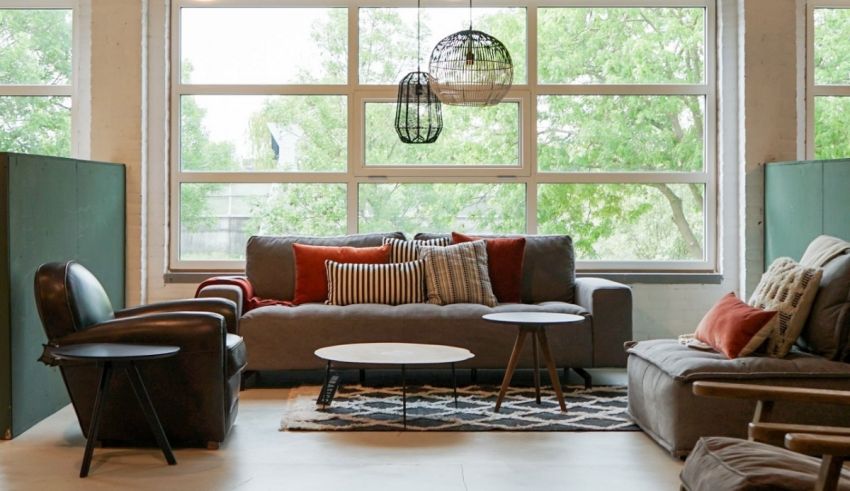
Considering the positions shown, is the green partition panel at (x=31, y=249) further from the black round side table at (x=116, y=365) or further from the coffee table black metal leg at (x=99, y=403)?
the coffee table black metal leg at (x=99, y=403)

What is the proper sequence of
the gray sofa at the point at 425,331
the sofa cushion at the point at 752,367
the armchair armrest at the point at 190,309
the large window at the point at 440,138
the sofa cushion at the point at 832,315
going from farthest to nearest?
the large window at the point at 440,138
the gray sofa at the point at 425,331
the armchair armrest at the point at 190,309
the sofa cushion at the point at 832,315
the sofa cushion at the point at 752,367

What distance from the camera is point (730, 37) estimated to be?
24.4ft

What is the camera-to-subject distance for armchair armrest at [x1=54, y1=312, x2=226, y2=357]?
14.2 feet

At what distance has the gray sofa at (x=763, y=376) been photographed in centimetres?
410

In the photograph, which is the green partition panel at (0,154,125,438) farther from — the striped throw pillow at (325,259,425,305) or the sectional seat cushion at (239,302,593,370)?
the striped throw pillow at (325,259,425,305)

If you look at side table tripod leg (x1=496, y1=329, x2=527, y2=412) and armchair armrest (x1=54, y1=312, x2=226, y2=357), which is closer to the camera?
armchair armrest (x1=54, y1=312, x2=226, y2=357)

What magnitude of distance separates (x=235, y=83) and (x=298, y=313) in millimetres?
2274

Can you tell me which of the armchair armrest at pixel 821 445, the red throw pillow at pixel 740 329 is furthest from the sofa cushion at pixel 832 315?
the armchair armrest at pixel 821 445

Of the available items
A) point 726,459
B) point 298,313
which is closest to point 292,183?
point 298,313

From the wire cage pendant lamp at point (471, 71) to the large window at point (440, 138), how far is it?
84 cm

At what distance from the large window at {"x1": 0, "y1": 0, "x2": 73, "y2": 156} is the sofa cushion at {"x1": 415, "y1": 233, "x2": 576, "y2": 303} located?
12.0 ft

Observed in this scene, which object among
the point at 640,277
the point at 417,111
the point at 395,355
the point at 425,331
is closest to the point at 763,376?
the point at 395,355

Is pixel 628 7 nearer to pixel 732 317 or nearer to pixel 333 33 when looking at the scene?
pixel 333 33

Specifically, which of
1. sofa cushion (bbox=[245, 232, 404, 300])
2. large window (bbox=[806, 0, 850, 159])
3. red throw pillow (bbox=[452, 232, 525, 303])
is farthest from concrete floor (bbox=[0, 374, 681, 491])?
large window (bbox=[806, 0, 850, 159])
